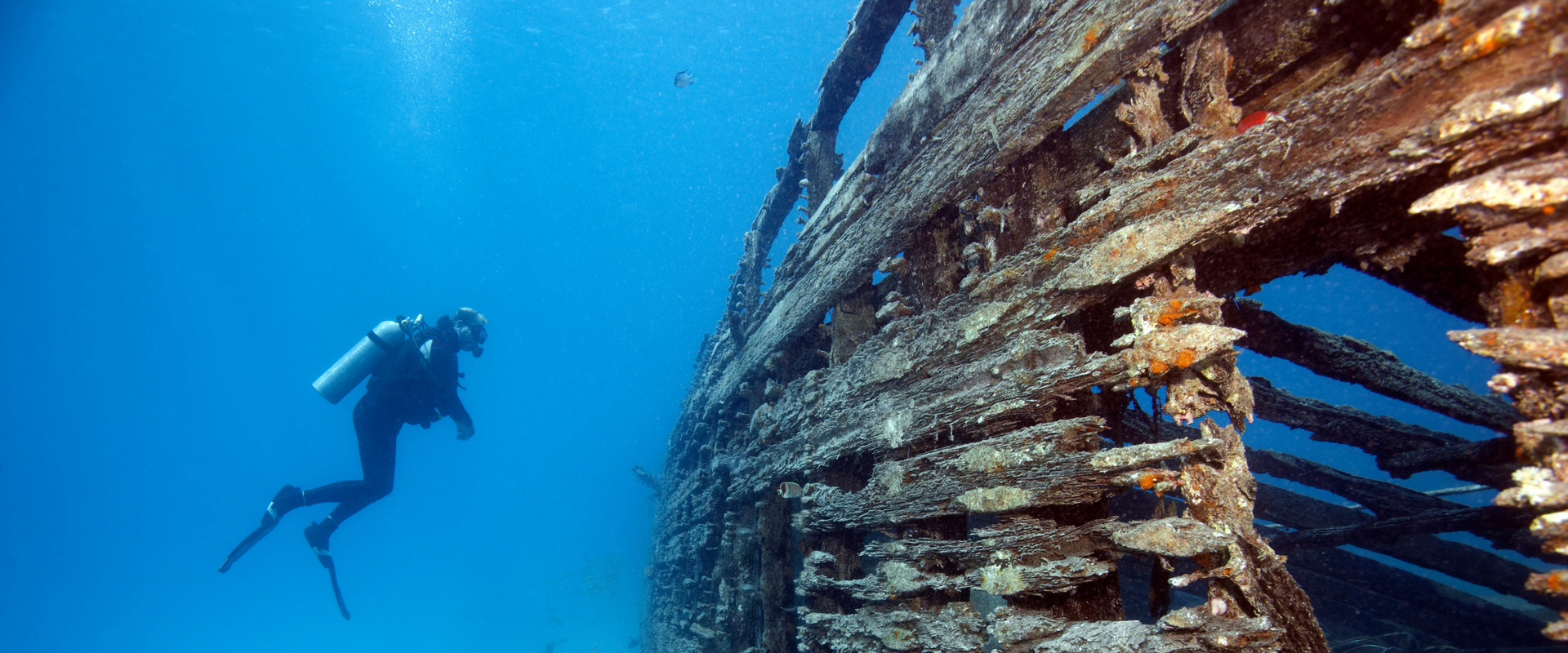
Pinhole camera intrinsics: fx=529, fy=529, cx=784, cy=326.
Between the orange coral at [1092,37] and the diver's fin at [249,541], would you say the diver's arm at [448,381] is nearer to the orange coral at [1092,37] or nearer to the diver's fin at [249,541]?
the diver's fin at [249,541]

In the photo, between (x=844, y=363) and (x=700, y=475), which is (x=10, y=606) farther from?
(x=844, y=363)

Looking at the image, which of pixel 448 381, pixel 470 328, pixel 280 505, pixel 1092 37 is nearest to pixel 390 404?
pixel 448 381

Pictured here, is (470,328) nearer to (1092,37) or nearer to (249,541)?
(249,541)

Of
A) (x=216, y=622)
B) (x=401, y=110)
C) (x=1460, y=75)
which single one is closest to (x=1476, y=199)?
(x=1460, y=75)

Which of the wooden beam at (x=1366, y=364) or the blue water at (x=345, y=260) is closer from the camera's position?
the wooden beam at (x=1366, y=364)

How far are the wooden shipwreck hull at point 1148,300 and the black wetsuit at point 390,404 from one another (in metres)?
9.85

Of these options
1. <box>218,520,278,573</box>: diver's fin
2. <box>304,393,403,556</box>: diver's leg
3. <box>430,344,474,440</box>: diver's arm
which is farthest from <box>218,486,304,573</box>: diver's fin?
<box>430,344,474,440</box>: diver's arm

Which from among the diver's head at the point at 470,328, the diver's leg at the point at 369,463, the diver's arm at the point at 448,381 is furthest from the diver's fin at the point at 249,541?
the diver's head at the point at 470,328

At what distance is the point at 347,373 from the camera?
12.2 metres

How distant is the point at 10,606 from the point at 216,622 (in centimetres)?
1819

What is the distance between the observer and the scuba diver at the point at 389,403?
11180 millimetres

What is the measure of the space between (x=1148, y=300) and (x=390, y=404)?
13.7m

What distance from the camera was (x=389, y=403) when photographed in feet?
37.1

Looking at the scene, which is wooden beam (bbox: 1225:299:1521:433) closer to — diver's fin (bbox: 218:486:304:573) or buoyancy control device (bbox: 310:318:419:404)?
buoyancy control device (bbox: 310:318:419:404)
